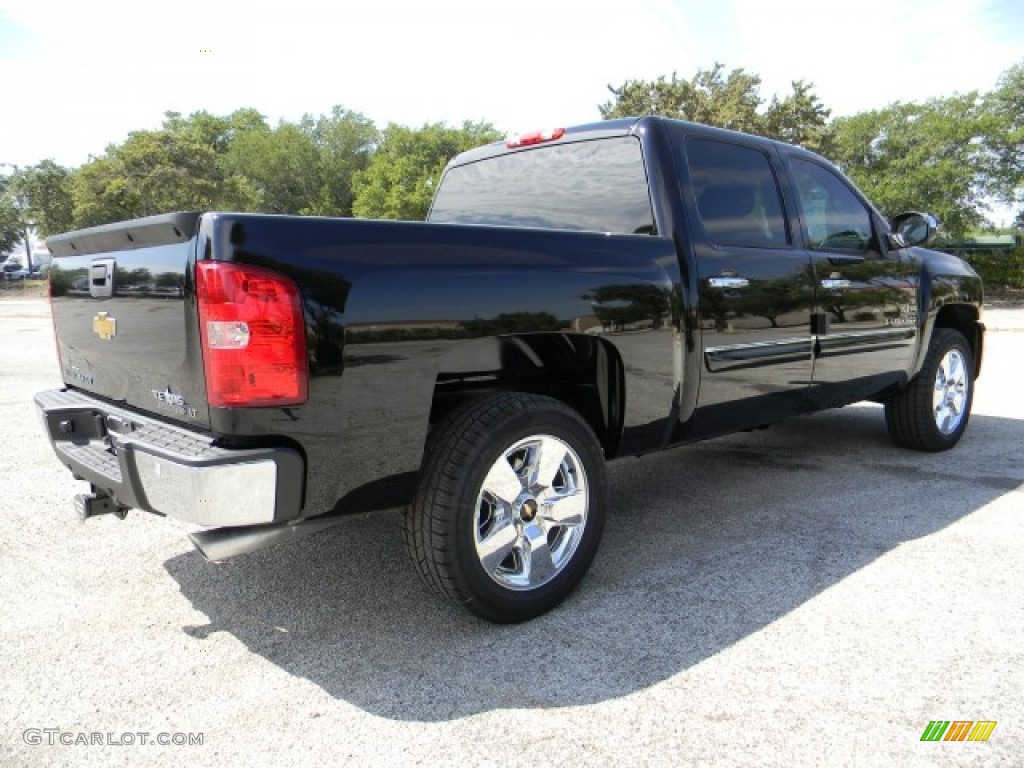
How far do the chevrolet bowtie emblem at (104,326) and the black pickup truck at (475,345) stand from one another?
0.03 metres

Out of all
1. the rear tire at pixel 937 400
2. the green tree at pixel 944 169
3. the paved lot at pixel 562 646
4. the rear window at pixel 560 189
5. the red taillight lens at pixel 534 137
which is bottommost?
the paved lot at pixel 562 646

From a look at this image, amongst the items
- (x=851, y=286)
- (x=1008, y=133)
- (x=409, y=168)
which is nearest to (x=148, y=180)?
(x=409, y=168)

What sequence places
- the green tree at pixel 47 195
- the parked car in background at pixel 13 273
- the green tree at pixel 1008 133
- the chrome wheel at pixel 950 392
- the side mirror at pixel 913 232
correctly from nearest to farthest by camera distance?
the side mirror at pixel 913 232, the chrome wheel at pixel 950 392, the green tree at pixel 1008 133, the green tree at pixel 47 195, the parked car in background at pixel 13 273

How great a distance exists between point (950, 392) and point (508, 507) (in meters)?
4.04

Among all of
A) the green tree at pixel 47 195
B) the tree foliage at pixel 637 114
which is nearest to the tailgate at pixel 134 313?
the tree foliage at pixel 637 114

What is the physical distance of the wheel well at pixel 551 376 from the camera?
9.46 feet

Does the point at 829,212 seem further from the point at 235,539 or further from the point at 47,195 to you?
the point at 47,195

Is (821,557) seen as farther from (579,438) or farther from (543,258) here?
(543,258)

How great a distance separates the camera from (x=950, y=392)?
5395 millimetres

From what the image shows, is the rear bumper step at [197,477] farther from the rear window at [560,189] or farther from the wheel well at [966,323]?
the wheel well at [966,323]

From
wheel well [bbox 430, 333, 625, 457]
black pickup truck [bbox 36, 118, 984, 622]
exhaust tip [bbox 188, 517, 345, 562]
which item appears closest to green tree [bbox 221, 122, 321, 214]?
black pickup truck [bbox 36, 118, 984, 622]

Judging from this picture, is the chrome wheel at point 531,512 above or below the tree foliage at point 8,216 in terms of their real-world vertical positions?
below

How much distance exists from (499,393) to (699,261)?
1.17 metres

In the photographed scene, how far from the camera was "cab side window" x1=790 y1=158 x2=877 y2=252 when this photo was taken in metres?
4.20
